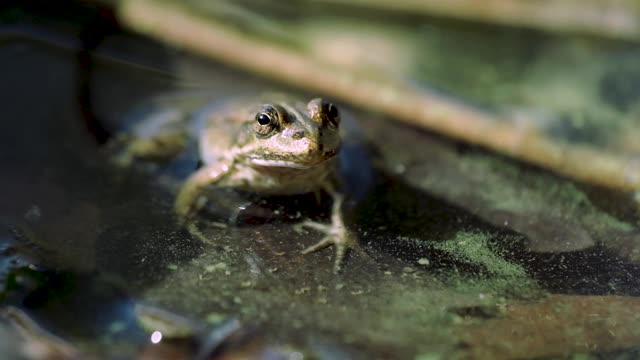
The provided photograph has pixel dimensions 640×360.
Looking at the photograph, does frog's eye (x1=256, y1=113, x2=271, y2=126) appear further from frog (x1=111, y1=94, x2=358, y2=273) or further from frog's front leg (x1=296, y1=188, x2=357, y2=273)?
frog's front leg (x1=296, y1=188, x2=357, y2=273)

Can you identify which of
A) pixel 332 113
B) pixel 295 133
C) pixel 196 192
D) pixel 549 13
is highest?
pixel 549 13

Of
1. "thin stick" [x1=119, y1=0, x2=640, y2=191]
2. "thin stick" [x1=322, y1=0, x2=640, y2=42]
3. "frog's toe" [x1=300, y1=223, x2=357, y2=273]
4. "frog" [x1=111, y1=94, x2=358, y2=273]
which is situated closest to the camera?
"frog's toe" [x1=300, y1=223, x2=357, y2=273]

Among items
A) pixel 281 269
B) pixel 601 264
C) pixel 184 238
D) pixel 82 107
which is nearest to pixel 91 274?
pixel 184 238

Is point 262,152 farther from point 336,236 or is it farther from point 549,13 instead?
point 549,13

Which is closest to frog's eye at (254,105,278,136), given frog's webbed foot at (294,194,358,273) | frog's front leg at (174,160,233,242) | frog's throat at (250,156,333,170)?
frog's throat at (250,156,333,170)

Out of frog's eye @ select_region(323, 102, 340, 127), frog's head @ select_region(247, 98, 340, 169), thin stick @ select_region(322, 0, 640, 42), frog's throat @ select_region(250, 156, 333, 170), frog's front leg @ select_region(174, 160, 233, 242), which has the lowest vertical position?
frog's front leg @ select_region(174, 160, 233, 242)

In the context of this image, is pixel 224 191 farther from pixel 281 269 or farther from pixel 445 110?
pixel 445 110

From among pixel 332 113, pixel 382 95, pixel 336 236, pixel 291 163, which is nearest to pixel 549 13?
pixel 382 95
